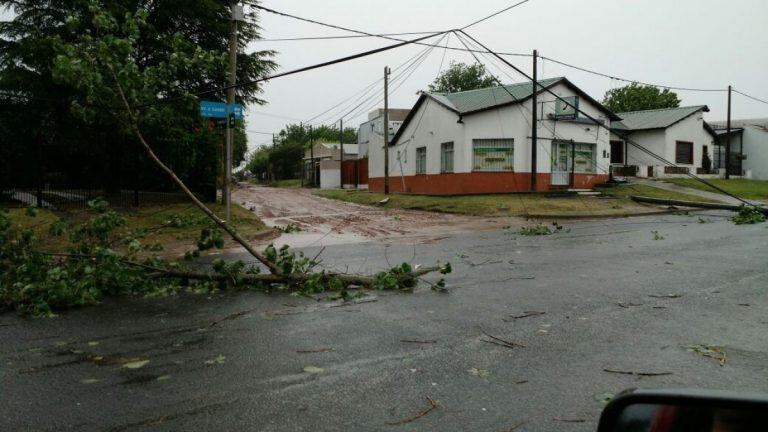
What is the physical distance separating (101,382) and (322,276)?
12.4 feet

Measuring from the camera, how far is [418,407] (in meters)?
3.52

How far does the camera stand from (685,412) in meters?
1.10

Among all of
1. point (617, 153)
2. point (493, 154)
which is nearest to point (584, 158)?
point (493, 154)

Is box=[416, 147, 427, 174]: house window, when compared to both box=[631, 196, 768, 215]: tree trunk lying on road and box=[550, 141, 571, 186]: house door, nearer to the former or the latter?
box=[550, 141, 571, 186]: house door

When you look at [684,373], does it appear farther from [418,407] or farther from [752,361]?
[418,407]

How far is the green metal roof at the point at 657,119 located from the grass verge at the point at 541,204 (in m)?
10.8

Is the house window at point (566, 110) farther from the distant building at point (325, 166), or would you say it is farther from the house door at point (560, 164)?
the distant building at point (325, 166)

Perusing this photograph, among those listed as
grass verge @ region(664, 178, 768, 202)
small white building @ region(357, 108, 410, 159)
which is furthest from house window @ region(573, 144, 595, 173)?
small white building @ region(357, 108, 410, 159)

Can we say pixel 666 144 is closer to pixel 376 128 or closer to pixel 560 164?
pixel 560 164

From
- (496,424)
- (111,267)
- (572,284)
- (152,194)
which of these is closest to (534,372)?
(496,424)

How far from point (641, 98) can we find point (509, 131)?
3985 cm

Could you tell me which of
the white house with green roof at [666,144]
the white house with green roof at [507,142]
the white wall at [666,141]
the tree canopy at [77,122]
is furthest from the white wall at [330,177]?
the tree canopy at [77,122]

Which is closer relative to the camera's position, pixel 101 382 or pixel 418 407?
pixel 418 407

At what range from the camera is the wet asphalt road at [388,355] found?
3447 millimetres
